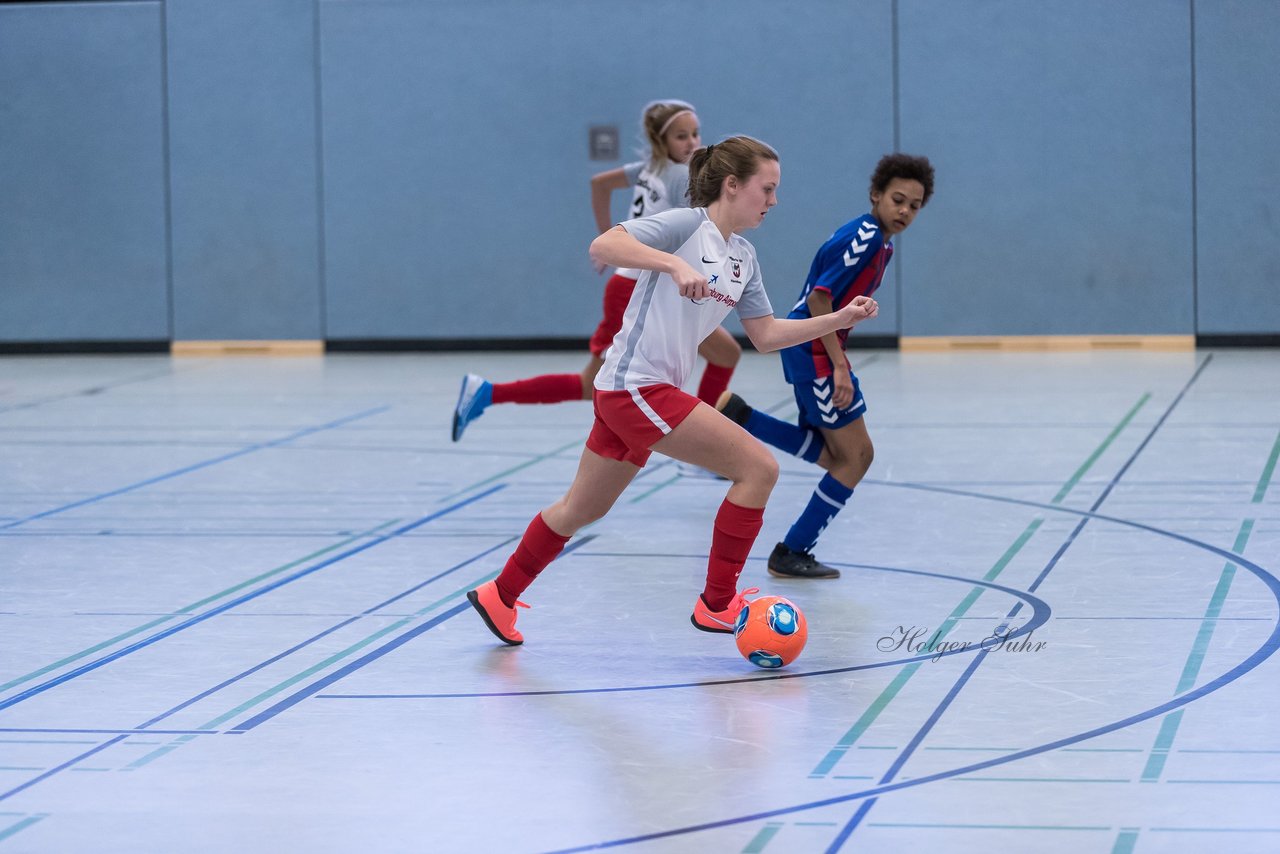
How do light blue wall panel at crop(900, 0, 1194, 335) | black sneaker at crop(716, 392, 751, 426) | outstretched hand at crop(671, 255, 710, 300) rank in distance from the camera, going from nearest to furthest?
outstretched hand at crop(671, 255, 710, 300), black sneaker at crop(716, 392, 751, 426), light blue wall panel at crop(900, 0, 1194, 335)

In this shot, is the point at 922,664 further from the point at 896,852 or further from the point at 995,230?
the point at 995,230

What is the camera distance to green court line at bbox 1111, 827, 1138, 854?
2777 mm

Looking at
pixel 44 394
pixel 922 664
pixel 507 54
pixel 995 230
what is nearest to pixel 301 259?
pixel 507 54

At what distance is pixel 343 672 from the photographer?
13.3 ft

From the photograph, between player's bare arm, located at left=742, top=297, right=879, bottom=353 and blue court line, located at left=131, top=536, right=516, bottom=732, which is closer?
blue court line, located at left=131, top=536, right=516, bottom=732

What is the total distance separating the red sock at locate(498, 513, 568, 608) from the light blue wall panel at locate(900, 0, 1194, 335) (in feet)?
29.3

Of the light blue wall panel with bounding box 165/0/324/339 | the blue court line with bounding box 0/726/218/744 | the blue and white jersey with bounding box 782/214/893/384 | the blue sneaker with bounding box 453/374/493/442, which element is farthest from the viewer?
the light blue wall panel with bounding box 165/0/324/339

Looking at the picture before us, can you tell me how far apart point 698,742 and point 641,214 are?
11.4 feet

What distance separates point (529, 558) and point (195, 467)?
146 inches

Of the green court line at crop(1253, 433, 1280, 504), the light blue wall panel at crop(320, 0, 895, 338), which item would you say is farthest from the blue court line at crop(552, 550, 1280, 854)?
the light blue wall panel at crop(320, 0, 895, 338)

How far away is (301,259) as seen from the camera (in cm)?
1355

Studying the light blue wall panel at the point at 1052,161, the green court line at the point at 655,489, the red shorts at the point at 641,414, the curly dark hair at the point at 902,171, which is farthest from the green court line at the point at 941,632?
the light blue wall panel at the point at 1052,161

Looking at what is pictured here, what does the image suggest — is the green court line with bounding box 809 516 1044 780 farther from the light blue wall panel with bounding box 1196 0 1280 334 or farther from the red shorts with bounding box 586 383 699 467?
the light blue wall panel with bounding box 1196 0 1280 334

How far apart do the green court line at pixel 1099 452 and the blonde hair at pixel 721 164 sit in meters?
2.60
